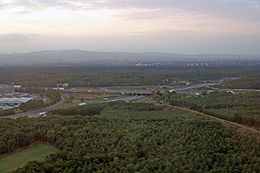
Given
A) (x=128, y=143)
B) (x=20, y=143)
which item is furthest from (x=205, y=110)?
(x=20, y=143)

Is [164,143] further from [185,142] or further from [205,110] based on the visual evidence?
[205,110]

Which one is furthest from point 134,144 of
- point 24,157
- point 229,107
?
point 229,107

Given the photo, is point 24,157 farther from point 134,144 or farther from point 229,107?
point 229,107

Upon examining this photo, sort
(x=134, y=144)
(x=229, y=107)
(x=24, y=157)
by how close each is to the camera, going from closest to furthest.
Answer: (x=24, y=157), (x=134, y=144), (x=229, y=107)

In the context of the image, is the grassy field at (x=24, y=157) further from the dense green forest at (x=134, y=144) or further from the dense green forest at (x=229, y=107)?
the dense green forest at (x=229, y=107)

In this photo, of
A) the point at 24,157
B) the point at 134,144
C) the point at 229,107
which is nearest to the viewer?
the point at 24,157

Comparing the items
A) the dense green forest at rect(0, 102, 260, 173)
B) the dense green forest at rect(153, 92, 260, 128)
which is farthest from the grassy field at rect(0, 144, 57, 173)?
the dense green forest at rect(153, 92, 260, 128)
